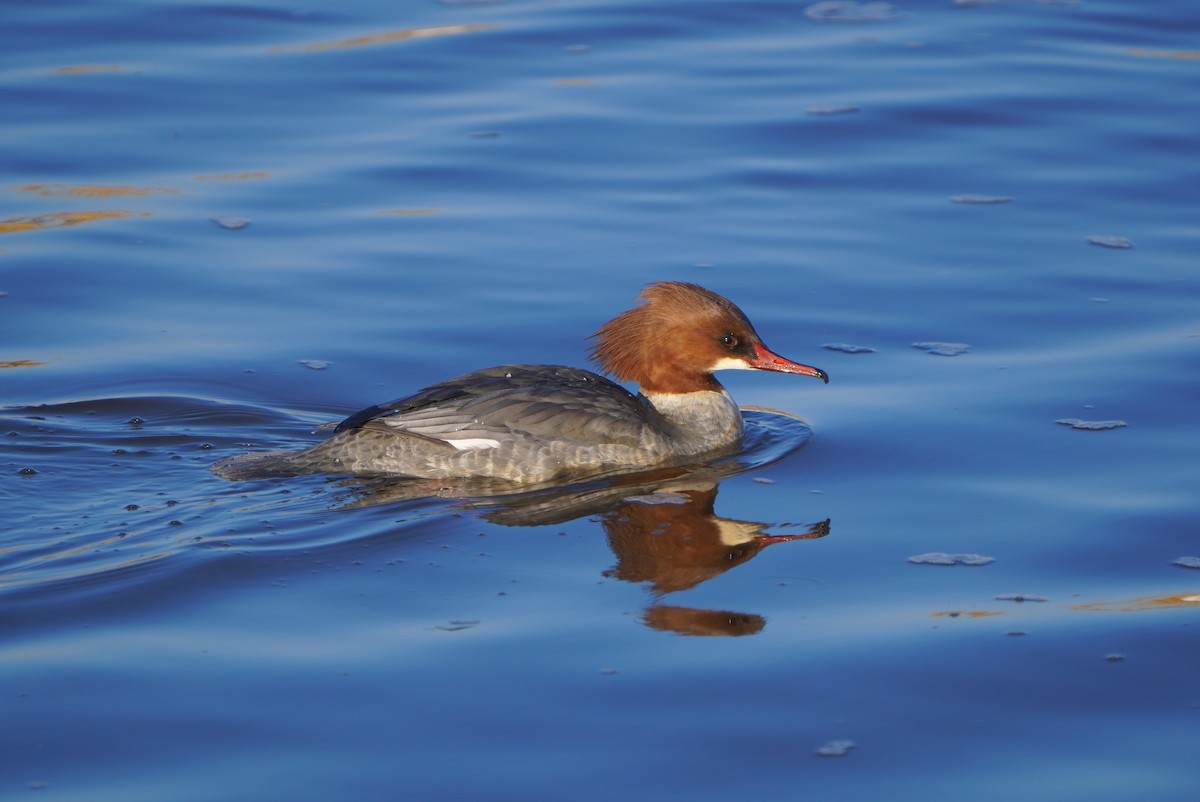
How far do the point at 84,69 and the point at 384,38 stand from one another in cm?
276

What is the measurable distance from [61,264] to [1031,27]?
10.1m

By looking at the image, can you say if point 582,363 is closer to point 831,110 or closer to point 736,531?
point 736,531

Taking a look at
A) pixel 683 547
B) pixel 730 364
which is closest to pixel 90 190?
pixel 730 364

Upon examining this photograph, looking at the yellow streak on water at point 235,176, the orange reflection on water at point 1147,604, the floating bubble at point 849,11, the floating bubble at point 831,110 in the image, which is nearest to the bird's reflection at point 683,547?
the orange reflection on water at point 1147,604

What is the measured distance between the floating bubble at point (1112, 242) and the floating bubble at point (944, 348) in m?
2.06

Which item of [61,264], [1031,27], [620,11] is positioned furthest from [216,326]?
[1031,27]

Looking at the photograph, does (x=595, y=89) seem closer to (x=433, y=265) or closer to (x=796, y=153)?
(x=796, y=153)

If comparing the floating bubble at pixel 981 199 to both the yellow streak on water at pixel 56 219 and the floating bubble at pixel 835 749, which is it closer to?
the yellow streak on water at pixel 56 219

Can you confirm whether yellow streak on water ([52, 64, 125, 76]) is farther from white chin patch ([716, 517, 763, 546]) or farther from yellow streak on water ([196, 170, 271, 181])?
white chin patch ([716, 517, 763, 546])

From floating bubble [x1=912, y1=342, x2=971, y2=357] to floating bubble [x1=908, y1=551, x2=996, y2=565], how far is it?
2677mm

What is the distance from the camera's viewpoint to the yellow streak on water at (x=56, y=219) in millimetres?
11227

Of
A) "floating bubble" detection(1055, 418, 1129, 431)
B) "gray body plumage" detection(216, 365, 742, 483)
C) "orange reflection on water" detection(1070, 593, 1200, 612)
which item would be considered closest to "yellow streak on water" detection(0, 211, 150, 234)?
"gray body plumage" detection(216, 365, 742, 483)

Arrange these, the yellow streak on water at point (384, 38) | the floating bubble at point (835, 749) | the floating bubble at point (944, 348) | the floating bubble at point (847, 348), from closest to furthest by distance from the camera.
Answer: the floating bubble at point (835, 749) → the floating bubble at point (944, 348) → the floating bubble at point (847, 348) → the yellow streak on water at point (384, 38)

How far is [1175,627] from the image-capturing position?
6230 millimetres
